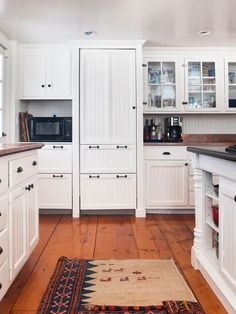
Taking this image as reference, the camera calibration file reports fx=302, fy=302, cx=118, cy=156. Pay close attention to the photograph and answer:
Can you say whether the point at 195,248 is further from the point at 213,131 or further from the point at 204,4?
the point at 213,131

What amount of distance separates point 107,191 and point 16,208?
6.70 ft

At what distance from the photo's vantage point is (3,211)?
157cm

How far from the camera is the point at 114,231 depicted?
316cm

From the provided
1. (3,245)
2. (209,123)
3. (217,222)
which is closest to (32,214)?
(3,245)

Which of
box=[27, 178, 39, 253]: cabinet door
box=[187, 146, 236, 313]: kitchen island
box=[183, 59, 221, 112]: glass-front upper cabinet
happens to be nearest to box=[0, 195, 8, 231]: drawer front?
box=[27, 178, 39, 253]: cabinet door

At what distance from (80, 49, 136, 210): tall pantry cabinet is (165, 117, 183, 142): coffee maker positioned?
66 centimetres

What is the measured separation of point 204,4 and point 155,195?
7.19 feet

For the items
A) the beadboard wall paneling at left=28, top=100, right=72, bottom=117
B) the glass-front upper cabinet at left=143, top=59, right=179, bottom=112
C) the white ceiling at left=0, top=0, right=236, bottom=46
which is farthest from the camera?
the beadboard wall paneling at left=28, top=100, right=72, bottom=117

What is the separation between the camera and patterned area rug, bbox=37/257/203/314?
1676 millimetres

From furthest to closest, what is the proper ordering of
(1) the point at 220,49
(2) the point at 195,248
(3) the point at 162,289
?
(1) the point at 220,49 → (2) the point at 195,248 → (3) the point at 162,289

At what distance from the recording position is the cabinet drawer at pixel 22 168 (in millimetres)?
1717

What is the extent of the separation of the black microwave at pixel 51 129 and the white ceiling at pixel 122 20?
99 centimetres

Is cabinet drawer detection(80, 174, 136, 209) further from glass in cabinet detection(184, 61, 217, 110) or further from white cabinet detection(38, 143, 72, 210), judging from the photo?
glass in cabinet detection(184, 61, 217, 110)

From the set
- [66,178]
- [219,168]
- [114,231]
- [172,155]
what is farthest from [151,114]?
[219,168]
